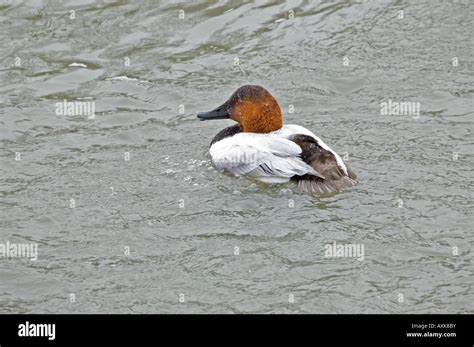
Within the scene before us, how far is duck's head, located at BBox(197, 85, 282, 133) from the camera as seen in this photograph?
923cm

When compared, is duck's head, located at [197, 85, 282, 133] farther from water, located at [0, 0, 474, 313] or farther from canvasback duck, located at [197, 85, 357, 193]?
water, located at [0, 0, 474, 313]

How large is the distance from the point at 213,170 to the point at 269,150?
715 mm

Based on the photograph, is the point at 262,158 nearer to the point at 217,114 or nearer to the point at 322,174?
the point at 322,174

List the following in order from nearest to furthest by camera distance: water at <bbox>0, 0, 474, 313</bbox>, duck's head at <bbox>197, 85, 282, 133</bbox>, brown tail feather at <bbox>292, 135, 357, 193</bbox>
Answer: water at <bbox>0, 0, 474, 313</bbox> → brown tail feather at <bbox>292, 135, 357, 193</bbox> → duck's head at <bbox>197, 85, 282, 133</bbox>

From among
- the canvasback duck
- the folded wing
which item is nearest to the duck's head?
the canvasback duck

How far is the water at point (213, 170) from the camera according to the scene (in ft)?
22.9

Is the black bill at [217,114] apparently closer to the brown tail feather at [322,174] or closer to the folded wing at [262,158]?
the folded wing at [262,158]

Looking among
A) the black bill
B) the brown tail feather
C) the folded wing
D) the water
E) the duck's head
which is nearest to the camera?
the water

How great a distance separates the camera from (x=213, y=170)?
920 centimetres

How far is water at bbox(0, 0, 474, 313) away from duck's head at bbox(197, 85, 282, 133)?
25.4 inches

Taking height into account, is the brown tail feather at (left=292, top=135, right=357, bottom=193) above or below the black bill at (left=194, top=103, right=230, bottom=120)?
below

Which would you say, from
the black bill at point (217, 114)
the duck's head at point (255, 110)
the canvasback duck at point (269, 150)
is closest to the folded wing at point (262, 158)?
the canvasback duck at point (269, 150)

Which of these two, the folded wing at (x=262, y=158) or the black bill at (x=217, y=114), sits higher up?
the black bill at (x=217, y=114)

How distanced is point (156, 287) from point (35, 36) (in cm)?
639
